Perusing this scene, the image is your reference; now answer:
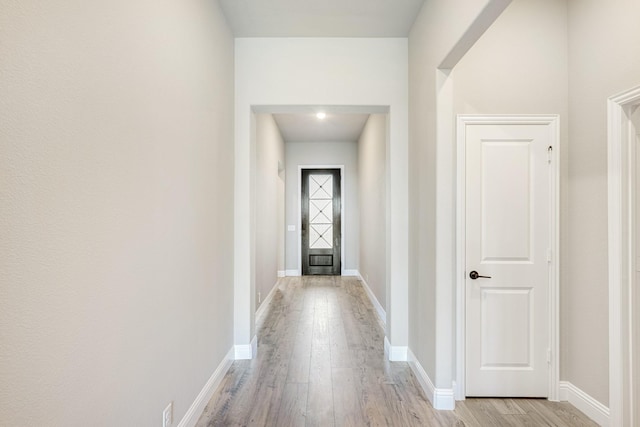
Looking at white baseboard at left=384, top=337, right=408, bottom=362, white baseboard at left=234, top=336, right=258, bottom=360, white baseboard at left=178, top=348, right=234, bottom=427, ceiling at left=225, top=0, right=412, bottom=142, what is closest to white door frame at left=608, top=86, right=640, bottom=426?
white baseboard at left=384, top=337, right=408, bottom=362

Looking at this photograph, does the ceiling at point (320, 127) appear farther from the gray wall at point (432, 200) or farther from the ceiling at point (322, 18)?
the gray wall at point (432, 200)

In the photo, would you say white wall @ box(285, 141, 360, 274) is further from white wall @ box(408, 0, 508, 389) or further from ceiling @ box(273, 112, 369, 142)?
white wall @ box(408, 0, 508, 389)

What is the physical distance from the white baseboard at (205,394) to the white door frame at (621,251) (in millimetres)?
2481

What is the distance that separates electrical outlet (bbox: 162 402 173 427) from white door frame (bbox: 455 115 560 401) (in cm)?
187

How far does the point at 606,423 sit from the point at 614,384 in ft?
0.90

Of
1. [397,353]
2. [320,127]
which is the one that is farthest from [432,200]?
[320,127]

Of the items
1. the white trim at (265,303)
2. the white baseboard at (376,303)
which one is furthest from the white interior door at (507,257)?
the white trim at (265,303)

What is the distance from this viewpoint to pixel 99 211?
3.94 ft

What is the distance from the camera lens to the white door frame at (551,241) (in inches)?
96.1

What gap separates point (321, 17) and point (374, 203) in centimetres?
303

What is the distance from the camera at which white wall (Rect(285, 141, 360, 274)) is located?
754 cm

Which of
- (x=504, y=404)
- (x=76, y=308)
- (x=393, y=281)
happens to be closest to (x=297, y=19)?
(x=393, y=281)

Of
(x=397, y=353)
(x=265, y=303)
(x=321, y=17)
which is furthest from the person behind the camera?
(x=265, y=303)

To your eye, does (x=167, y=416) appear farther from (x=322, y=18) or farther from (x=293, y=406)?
(x=322, y=18)
